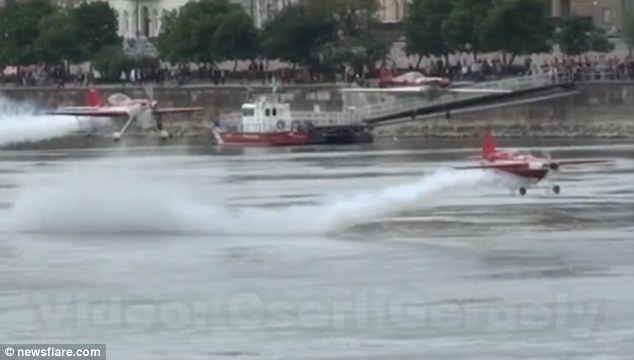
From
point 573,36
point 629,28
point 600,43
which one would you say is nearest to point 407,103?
point 629,28

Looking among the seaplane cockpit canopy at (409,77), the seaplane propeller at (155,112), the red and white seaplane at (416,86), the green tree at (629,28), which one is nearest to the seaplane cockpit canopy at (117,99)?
the seaplane propeller at (155,112)


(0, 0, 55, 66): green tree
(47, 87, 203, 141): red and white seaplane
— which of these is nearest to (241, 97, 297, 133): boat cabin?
(47, 87, 203, 141): red and white seaplane

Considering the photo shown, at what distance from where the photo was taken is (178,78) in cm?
9919

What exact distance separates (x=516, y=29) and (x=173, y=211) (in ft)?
161

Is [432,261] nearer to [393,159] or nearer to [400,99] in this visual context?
[393,159]

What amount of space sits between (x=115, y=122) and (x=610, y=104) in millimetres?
14683

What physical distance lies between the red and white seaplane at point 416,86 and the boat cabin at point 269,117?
143 inches

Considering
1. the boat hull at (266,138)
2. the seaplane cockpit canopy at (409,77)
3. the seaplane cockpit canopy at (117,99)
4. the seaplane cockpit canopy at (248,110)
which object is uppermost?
the seaplane cockpit canopy at (409,77)

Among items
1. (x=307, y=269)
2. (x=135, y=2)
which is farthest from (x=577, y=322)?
(x=135, y=2)

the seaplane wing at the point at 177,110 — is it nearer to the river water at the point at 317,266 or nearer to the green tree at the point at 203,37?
the green tree at the point at 203,37

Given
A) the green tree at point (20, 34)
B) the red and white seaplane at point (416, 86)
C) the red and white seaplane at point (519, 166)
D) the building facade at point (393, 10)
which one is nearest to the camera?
the red and white seaplane at point (519, 166)

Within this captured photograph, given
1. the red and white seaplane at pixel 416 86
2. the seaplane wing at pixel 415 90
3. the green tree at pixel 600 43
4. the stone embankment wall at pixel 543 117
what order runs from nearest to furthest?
the stone embankment wall at pixel 543 117 < the seaplane wing at pixel 415 90 < the red and white seaplane at pixel 416 86 < the green tree at pixel 600 43

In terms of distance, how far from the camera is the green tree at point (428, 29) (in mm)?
97000

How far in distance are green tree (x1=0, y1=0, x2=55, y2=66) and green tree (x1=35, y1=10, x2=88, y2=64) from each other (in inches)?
24.1
